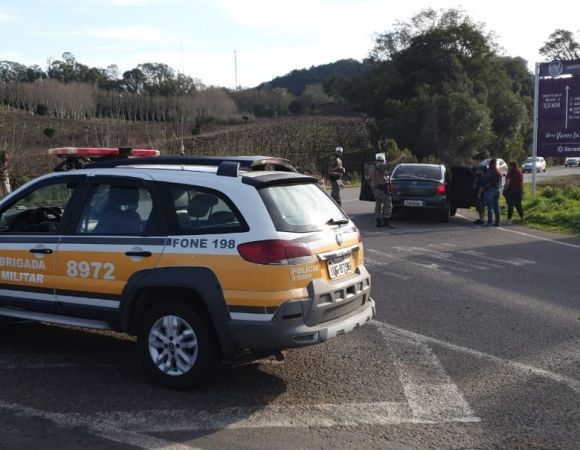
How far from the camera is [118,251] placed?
5324 mm

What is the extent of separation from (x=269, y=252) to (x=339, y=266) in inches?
31.0

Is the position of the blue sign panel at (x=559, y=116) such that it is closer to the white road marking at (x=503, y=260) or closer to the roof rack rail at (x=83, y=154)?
the white road marking at (x=503, y=260)

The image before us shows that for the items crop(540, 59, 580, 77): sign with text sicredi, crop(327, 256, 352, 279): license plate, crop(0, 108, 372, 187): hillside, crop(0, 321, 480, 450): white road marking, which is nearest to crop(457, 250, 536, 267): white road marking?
crop(327, 256, 352, 279): license plate

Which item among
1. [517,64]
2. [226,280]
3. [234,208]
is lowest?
[226,280]

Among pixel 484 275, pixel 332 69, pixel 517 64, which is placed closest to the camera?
pixel 484 275

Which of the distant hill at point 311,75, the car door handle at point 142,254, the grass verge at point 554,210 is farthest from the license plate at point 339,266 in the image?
the distant hill at point 311,75

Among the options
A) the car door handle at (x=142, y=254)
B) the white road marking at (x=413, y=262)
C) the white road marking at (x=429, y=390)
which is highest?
the car door handle at (x=142, y=254)

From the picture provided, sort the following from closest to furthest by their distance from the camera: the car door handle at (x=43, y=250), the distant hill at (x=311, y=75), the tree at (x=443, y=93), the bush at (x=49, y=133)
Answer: the car door handle at (x=43, y=250), the bush at (x=49, y=133), the tree at (x=443, y=93), the distant hill at (x=311, y=75)

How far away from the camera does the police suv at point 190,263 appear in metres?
4.87

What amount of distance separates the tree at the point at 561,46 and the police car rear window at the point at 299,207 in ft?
328

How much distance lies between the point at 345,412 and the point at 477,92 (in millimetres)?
65409

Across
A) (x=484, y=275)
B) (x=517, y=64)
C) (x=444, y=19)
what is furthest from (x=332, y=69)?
(x=484, y=275)

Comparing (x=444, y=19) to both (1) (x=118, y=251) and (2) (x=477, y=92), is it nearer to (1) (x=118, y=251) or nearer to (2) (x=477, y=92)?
(2) (x=477, y=92)

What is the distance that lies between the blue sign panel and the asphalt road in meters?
13.5
